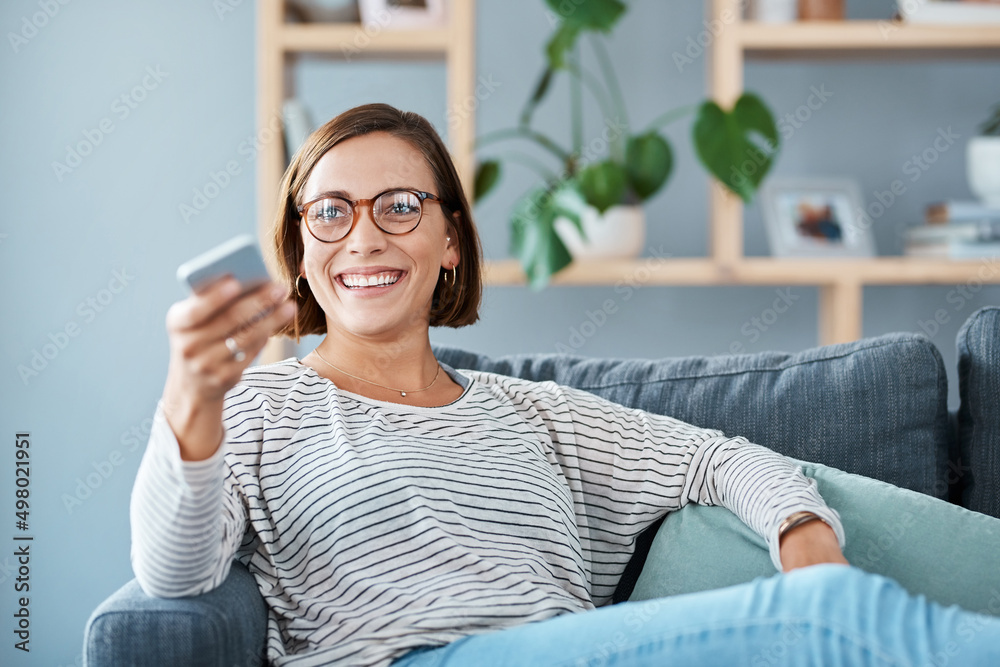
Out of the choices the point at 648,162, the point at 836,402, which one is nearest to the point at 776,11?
the point at 648,162

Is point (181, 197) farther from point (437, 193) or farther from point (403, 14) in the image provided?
point (437, 193)

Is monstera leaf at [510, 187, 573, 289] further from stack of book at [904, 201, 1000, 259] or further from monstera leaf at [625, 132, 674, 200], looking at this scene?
stack of book at [904, 201, 1000, 259]

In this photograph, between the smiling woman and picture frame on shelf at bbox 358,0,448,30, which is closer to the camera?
the smiling woman

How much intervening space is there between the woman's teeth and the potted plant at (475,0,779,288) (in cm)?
88

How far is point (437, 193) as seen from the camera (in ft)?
4.38

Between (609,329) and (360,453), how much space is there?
1.52 m

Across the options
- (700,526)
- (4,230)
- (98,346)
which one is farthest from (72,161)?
(700,526)

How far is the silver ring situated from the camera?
2.65 feet

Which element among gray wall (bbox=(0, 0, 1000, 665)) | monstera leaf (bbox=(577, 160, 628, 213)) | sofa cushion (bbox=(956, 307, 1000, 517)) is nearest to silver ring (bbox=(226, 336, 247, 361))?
sofa cushion (bbox=(956, 307, 1000, 517))

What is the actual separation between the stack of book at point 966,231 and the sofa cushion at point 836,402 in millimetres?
893

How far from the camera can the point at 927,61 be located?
2354mm

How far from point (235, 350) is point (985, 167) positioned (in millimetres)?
2075

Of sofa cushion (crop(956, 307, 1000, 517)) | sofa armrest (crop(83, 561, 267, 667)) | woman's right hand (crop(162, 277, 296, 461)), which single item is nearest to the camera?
woman's right hand (crop(162, 277, 296, 461))

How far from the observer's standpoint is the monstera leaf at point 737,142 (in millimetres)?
2098
